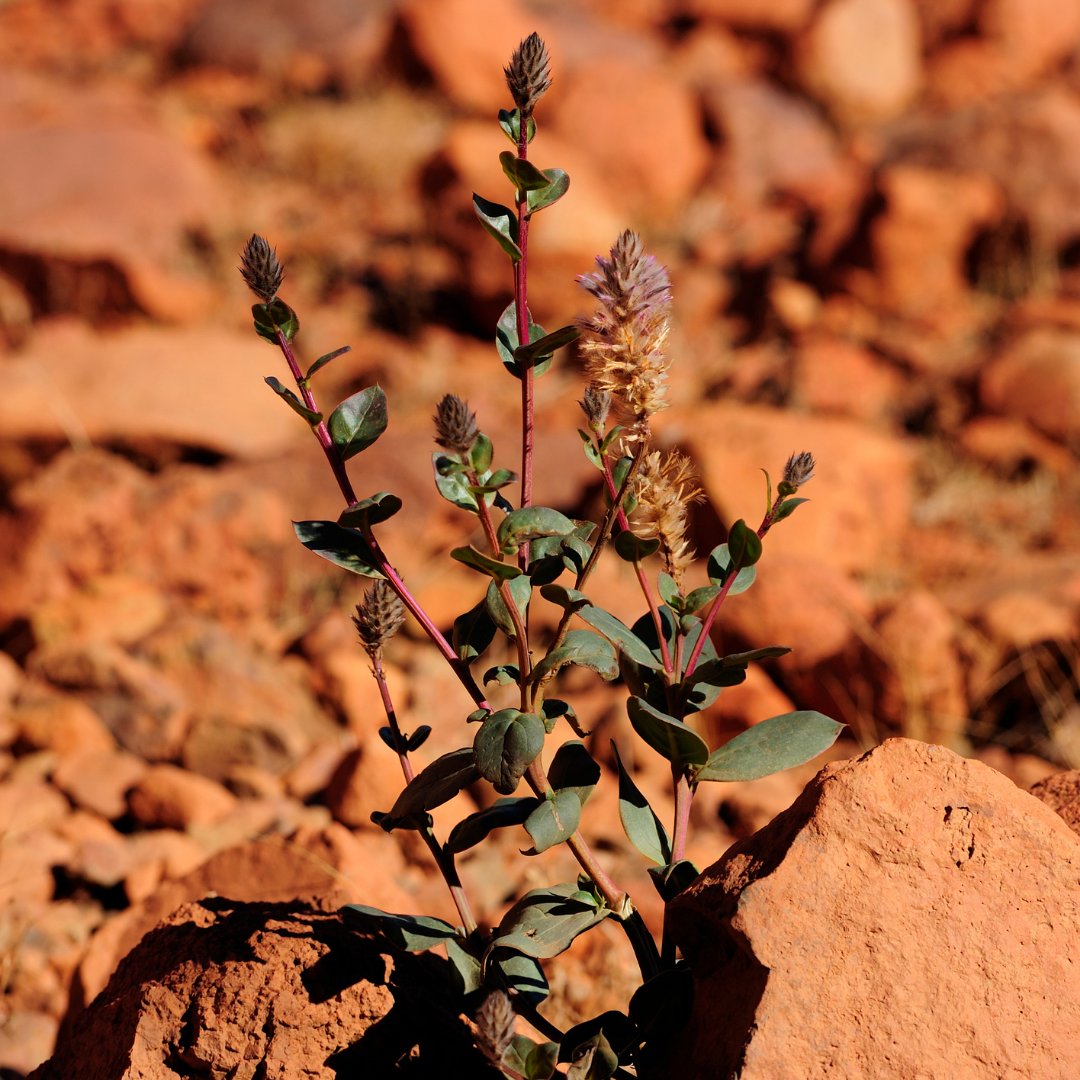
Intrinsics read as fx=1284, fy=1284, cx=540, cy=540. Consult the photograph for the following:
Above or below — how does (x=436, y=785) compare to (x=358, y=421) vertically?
below

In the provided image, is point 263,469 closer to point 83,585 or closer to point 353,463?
point 353,463

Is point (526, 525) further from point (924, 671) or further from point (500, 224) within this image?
point (924, 671)

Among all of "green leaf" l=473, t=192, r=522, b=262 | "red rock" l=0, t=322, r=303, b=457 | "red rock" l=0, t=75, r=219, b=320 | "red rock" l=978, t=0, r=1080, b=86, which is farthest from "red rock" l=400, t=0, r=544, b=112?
"green leaf" l=473, t=192, r=522, b=262

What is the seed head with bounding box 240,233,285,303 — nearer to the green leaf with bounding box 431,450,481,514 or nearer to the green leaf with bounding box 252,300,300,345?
the green leaf with bounding box 252,300,300,345

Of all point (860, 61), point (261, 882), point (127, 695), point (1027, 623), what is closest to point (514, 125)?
point (261, 882)

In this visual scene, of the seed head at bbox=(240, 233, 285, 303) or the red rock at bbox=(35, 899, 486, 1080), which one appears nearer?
the seed head at bbox=(240, 233, 285, 303)

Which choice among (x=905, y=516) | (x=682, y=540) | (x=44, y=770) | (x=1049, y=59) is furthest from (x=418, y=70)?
(x=682, y=540)
